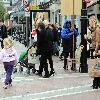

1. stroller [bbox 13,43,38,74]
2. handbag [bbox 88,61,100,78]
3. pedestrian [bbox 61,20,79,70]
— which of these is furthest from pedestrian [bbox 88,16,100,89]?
pedestrian [bbox 61,20,79,70]

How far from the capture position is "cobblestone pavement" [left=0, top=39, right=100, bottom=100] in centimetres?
1222

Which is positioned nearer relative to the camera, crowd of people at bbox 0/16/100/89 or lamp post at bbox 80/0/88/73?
crowd of people at bbox 0/16/100/89

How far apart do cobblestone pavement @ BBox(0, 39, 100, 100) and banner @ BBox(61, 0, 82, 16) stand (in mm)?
2278

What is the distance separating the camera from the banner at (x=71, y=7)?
57.7 ft

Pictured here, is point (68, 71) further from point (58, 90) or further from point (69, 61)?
point (58, 90)

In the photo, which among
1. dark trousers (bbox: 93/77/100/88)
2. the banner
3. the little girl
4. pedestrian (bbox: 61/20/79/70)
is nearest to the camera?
dark trousers (bbox: 93/77/100/88)

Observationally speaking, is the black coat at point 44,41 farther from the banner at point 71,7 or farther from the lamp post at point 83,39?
the banner at point 71,7

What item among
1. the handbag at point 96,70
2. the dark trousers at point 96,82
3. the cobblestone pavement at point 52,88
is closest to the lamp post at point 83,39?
the cobblestone pavement at point 52,88

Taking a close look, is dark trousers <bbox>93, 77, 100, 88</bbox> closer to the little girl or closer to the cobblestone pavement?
the cobblestone pavement

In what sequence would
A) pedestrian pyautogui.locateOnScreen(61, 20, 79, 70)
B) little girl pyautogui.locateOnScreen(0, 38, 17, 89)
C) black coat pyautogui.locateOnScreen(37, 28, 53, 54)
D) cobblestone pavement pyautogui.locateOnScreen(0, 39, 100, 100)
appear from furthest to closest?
1. pedestrian pyautogui.locateOnScreen(61, 20, 79, 70)
2. black coat pyautogui.locateOnScreen(37, 28, 53, 54)
3. little girl pyautogui.locateOnScreen(0, 38, 17, 89)
4. cobblestone pavement pyautogui.locateOnScreen(0, 39, 100, 100)

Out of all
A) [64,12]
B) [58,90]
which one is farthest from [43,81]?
[64,12]

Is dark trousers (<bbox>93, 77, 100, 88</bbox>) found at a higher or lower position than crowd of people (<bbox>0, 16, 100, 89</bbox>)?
lower

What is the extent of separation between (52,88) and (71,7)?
4.98 meters

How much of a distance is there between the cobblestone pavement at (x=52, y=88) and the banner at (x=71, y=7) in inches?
89.7
